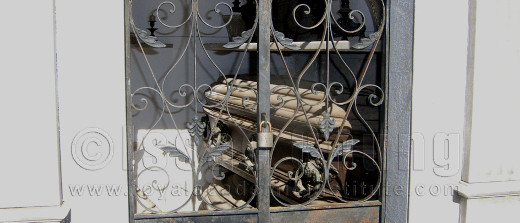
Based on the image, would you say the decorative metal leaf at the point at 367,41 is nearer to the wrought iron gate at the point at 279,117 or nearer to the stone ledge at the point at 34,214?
the wrought iron gate at the point at 279,117

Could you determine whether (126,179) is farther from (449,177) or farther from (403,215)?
(449,177)

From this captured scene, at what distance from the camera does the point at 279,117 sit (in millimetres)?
3443

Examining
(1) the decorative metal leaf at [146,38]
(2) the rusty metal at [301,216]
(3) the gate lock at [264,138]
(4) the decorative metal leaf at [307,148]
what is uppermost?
(1) the decorative metal leaf at [146,38]

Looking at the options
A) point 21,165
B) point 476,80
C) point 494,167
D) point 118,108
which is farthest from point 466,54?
point 21,165

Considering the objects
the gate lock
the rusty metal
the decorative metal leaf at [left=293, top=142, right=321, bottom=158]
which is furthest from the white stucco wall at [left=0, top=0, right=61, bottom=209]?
the decorative metal leaf at [left=293, top=142, right=321, bottom=158]

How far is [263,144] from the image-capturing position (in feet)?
9.09

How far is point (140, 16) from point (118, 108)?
76.9 inches

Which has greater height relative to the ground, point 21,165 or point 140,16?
point 140,16

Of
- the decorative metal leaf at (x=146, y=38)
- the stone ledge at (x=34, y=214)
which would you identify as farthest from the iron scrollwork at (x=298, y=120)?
the stone ledge at (x=34, y=214)

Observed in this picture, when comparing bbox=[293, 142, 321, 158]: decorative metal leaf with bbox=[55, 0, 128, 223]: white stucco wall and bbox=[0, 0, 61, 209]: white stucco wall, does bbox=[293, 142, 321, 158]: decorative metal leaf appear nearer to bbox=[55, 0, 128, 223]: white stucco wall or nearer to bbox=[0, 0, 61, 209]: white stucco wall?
bbox=[55, 0, 128, 223]: white stucco wall

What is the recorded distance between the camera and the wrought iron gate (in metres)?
2.77

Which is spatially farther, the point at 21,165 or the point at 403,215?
the point at 403,215

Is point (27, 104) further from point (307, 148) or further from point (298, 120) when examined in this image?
point (298, 120)

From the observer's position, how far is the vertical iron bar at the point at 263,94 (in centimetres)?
273
